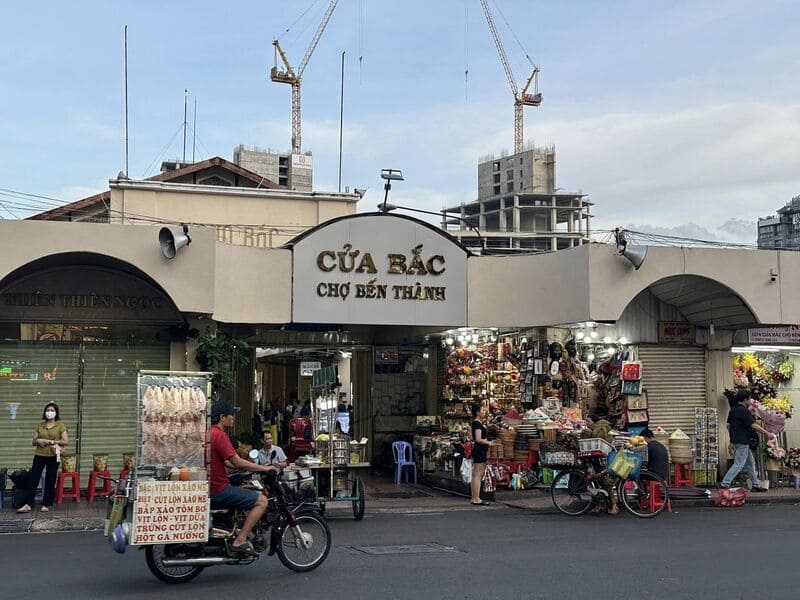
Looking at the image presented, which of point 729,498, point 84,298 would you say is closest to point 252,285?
point 84,298

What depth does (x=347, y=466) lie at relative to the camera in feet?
46.2

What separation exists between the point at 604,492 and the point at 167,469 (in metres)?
7.68

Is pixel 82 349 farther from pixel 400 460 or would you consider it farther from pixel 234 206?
pixel 234 206

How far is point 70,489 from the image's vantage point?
53.1ft

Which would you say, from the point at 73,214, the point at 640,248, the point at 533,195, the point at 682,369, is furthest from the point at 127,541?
the point at 533,195

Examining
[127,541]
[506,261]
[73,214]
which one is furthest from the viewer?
[73,214]

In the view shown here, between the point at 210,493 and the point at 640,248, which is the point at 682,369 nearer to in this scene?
the point at 640,248

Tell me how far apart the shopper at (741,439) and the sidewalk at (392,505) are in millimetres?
429

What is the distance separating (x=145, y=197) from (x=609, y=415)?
16094mm

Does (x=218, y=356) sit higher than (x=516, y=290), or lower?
lower

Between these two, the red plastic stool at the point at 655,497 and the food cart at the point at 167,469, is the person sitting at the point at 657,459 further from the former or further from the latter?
the food cart at the point at 167,469

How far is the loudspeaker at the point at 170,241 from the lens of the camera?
1529cm

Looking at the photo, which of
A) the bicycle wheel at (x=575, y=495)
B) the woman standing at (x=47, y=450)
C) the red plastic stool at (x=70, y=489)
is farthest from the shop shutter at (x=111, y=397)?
the bicycle wheel at (x=575, y=495)

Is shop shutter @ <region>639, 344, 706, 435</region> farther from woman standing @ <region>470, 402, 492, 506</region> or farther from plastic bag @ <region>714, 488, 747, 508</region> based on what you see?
woman standing @ <region>470, 402, 492, 506</region>
